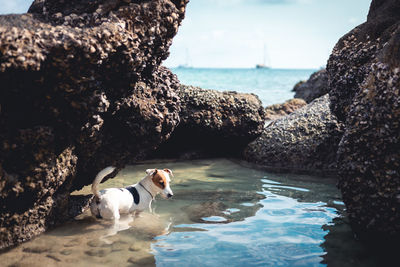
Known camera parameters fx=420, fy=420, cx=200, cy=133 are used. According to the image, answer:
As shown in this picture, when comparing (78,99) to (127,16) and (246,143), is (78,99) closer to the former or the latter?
(127,16)

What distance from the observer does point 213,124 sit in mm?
9297

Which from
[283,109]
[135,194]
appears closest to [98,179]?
[135,194]

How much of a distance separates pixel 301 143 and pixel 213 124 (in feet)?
6.36

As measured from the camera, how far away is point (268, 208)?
20.2 feet

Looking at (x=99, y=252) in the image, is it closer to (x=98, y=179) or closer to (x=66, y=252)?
(x=66, y=252)

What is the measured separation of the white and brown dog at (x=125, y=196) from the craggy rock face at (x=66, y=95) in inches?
13.8

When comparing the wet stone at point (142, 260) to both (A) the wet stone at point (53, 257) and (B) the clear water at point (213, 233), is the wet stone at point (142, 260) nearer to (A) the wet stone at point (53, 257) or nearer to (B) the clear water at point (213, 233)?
(B) the clear water at point (213, 233)

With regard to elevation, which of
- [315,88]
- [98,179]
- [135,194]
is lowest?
[135,194]

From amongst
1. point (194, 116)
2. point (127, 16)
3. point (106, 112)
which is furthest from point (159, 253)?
point (194, 116)

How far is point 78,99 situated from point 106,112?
70 cm

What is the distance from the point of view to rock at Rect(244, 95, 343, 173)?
862 centimetres

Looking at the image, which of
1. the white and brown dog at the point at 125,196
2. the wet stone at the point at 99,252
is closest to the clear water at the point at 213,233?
the wet stone at the point at 99,252

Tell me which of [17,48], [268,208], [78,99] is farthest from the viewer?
[268,208]

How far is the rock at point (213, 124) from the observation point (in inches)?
362
